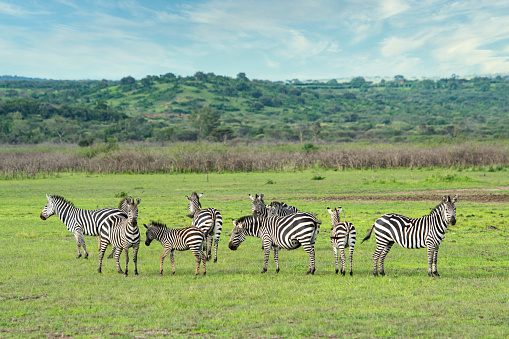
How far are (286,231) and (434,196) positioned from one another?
20274mm

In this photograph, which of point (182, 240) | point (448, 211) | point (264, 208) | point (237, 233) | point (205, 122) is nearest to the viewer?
point (448, 211)

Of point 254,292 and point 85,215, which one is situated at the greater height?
point 85,215

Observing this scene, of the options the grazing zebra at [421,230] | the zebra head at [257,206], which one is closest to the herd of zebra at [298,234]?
the grazing zebra at [421,230]

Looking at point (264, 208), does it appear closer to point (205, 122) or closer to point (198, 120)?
point (205, 122)

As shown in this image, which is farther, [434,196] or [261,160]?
[261,160]

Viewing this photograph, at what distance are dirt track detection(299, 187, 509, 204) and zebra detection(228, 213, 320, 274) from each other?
16992mm

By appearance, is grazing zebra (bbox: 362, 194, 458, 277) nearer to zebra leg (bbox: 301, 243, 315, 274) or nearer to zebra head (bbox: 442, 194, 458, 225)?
zebra head (bbox: 442, 194, 458, 225)

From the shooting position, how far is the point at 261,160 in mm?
54969

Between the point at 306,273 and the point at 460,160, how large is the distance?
45.4 m

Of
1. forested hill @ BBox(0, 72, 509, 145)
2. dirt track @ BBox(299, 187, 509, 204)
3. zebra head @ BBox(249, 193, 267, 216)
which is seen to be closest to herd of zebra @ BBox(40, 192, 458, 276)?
zebra head @ BBox(249, 193, 267, 216)

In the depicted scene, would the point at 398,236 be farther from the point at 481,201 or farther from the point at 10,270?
the point at 481,201

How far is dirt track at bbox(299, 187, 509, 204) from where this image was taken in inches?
1126

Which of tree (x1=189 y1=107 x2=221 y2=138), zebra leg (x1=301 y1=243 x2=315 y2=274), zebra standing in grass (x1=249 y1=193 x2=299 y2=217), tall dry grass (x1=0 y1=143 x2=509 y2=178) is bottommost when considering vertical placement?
zebra leg (x1=301 y1=243 x2=315 y2=274)

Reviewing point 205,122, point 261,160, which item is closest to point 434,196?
point 261,160
